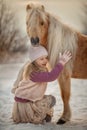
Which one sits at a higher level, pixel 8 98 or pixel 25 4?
pixel 25 4

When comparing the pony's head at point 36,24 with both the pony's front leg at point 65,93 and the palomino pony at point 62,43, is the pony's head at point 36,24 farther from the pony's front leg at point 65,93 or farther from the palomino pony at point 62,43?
the pony's front leg at point 65,93

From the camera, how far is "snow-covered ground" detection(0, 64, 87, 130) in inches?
155

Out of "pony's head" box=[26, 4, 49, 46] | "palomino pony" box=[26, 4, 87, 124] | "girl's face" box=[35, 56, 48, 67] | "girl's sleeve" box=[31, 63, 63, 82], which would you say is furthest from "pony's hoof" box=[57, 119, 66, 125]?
"pony's head" box=[26, 4, 49, 46]

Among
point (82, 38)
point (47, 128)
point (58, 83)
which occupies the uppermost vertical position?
point (82, 38)

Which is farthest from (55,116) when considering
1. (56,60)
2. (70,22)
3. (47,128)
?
(70,22)

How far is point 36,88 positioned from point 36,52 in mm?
224

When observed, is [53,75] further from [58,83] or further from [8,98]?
[8,98]

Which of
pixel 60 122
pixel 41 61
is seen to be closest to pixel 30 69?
pixel 41 61

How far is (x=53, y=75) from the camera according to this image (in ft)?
12.9

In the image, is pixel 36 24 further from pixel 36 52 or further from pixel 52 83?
pixel 52 83

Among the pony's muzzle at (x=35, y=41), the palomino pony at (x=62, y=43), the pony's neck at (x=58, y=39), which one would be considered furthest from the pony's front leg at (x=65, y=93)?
the pony's muzzle at (x=35, y=41)

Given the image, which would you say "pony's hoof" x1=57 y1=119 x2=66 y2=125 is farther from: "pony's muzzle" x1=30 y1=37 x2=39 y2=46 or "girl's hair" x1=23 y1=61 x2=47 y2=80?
"pony's muzzle" x1=30 y1=37 x2=39 y2=46

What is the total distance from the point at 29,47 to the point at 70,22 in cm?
30

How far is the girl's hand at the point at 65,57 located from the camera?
395cm
